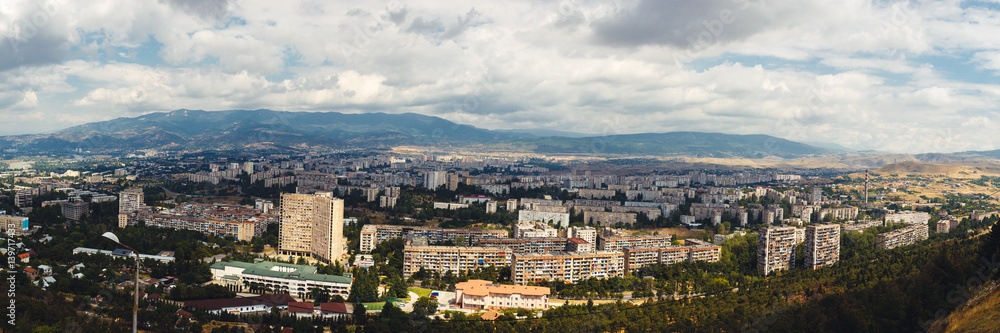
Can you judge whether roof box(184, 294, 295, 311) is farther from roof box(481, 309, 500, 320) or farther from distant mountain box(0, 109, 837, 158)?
distant mountain box(0, 109, 837, 158)

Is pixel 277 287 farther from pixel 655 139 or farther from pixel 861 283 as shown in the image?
pixel 655 139

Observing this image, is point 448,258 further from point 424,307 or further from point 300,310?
point 300,310

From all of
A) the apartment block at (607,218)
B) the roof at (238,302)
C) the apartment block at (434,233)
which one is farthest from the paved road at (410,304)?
the apartment block at (607,218)

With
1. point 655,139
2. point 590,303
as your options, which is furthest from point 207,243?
point 655,139

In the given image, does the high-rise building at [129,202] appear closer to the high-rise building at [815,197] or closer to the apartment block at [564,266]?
→ the apartment block at [564,266]

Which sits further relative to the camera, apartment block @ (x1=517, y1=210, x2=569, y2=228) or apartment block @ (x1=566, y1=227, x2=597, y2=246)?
apartment block @ (x1=517, y1=210, x2=569, y2=228)

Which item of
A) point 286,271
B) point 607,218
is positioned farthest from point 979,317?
point 607,218

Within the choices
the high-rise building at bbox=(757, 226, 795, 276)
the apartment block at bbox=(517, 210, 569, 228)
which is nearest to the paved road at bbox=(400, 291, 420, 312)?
the high-rise building at bbox=(757, 226, 795, 276)
